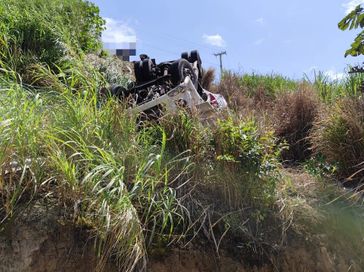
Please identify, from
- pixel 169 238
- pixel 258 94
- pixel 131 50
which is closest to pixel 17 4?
pixel 131 50

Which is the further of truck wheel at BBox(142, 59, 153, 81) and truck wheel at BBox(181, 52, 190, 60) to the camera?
truck wheel at BBox(181, 52, 190, 60)

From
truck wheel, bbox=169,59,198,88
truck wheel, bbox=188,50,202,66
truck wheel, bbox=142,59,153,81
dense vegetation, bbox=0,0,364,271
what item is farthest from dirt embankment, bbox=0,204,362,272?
truck wheel, bbox=188,50,202,66

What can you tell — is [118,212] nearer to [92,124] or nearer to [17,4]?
[92,124]

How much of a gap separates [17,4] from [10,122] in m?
4.44

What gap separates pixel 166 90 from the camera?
6.02 m

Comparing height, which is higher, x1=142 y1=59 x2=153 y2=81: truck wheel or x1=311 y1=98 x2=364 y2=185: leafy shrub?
x1=142 y1=59 x2=153 y2=81: truck wheel

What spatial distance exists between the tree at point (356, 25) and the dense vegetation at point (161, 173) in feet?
2.68

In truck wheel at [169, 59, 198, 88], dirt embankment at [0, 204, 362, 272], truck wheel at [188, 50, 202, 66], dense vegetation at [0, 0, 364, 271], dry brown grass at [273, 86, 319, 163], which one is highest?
truck wheel at [188, 50, 202, 66]

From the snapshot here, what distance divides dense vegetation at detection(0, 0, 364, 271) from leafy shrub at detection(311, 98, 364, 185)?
0.01 metres

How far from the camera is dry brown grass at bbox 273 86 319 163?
21.3 feet

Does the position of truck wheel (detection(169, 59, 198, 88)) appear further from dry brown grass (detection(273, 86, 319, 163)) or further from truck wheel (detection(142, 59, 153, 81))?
dry brown grass (detection(273, 86, 319, 163))

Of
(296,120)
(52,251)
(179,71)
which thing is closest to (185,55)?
(179,71)

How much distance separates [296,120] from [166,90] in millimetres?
2031

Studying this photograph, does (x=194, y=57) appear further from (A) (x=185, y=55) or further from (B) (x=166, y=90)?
(B) (x=166, y=90)
